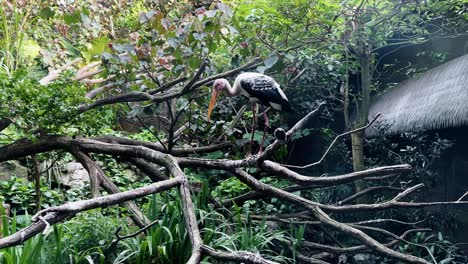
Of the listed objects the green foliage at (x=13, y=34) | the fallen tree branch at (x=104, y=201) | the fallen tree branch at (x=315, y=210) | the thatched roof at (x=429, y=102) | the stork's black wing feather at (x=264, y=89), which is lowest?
the fallen tree branch at (x=315, y=210)

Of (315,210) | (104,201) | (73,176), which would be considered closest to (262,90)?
(315,210)

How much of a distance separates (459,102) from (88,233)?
13.1 feet

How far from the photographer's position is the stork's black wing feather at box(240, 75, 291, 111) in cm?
367

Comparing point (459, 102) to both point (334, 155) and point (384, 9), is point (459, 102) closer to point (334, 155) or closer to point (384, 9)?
point (384, 9)

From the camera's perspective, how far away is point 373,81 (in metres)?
7.06

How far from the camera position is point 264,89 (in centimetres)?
366

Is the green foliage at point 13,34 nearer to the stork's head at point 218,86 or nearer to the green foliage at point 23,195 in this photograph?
the green foliage at point 23,195

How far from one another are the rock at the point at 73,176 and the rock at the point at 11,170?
0.44 meters

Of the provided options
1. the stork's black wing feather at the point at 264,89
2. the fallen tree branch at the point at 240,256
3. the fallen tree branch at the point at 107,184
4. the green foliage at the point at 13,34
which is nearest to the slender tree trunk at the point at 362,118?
the stork's black wing feather at the point at 264,89

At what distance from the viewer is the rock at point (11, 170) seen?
581 cm

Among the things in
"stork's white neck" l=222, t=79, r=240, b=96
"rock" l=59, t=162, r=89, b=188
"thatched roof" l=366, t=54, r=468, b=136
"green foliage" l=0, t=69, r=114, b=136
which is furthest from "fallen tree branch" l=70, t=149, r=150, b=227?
"thatched roof" l=366, t=54, r=468, b=136

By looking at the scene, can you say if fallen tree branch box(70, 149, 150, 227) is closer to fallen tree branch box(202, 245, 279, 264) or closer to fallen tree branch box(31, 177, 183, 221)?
fallen tree branch box(31, 177, 183, 221)

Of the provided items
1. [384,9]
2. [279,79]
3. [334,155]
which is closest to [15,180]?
[279,79]

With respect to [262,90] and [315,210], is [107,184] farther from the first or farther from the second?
[315,210]
